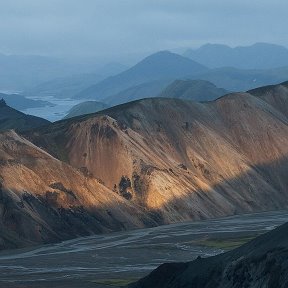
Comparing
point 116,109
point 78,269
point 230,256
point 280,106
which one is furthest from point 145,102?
point 230,256

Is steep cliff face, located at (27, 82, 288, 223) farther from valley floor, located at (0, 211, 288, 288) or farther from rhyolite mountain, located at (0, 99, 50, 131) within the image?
rhyolite mountain, located at (0, 99, 50, 131)

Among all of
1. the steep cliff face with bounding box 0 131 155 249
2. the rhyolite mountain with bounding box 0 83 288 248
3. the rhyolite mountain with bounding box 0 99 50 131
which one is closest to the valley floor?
the steep cliff face with bounding box 0 131 155 249

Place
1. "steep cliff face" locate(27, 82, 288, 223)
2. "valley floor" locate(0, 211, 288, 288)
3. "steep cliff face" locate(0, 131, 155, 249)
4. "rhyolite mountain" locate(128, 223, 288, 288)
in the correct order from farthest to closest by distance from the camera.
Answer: "steep cliff face" locate(27, 82, 288, 223), "steep cliff face" locate(0, 131, 155, 249), "valley floor" locate(0, 211, 288, 288), "rhyolite mountain" locate(128, 223, 288, 288)

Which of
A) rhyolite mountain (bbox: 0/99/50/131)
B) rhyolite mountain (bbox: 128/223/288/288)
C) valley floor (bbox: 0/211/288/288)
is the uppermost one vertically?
rhyolite mountain (bbox: 0/99/50/131)

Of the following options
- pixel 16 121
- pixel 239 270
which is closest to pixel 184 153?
pixel 16 121

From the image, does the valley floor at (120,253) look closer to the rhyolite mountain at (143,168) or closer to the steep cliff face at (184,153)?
the rhyolite mountain at (143,168)

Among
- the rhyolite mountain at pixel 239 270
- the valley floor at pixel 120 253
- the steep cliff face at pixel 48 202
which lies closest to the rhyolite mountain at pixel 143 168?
the steep cliff face at pixel 48 202
